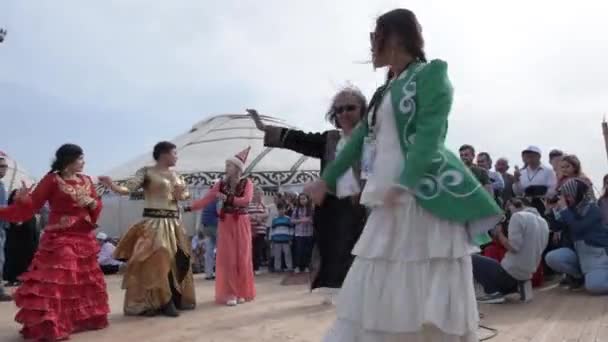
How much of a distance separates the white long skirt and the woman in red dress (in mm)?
3177

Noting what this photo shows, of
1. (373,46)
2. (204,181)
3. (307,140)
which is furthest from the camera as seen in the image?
(204,181)

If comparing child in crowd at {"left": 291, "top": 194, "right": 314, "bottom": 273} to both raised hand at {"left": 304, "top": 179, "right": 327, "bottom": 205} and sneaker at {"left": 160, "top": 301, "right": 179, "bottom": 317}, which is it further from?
raised hand at {"left": 304, "top": 179, "right": 327, "bottom": 205}

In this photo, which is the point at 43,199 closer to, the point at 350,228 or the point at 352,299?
the point at 350,228

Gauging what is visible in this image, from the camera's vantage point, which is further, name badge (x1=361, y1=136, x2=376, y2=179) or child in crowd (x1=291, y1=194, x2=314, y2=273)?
child in crowd (x1=291, y1=194, x2=314, y2=273)

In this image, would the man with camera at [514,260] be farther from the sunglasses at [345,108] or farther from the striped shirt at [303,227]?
the striped shirt at [303,227]

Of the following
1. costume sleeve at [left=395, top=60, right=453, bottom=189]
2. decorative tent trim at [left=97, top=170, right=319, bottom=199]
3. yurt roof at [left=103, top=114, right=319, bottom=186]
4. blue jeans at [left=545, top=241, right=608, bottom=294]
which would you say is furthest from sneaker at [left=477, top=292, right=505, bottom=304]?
decorative tent trim at [left=97, top=170, right=319, bottom=199]

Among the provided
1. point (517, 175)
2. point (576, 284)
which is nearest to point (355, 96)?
point (576, 284)

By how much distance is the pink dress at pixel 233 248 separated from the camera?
6.27 m

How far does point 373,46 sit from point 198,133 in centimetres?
2101

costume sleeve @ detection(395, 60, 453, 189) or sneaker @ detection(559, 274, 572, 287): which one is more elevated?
costume sleeve @ detection(395, 60, 453, 189)

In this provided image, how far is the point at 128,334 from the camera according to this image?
14.5ft

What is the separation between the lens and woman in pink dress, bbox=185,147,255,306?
626 centimetres

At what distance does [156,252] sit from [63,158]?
1280mm

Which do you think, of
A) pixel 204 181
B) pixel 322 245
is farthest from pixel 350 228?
pixel 204 181
